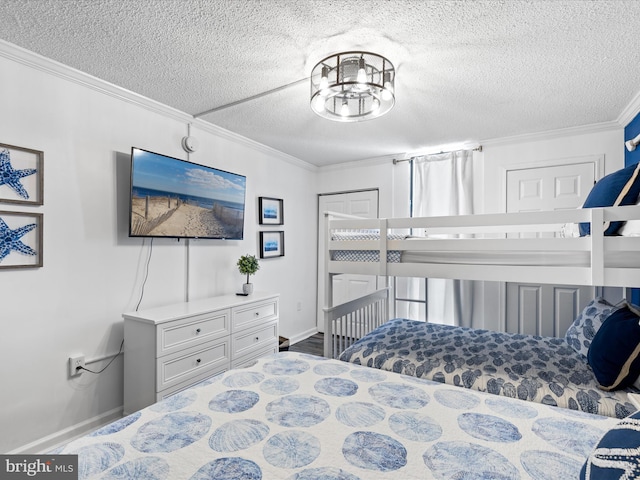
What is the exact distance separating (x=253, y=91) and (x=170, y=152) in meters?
0.93

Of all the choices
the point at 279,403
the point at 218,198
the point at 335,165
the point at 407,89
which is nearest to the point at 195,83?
the point at 218,198

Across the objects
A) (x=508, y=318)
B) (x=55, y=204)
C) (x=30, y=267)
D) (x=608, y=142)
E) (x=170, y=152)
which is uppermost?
(x=608, y=142)

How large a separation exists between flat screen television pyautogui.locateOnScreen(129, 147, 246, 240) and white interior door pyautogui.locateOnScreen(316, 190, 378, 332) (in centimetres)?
161

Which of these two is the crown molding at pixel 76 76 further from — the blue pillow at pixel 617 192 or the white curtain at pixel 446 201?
the blue pillow at pixel 617 192

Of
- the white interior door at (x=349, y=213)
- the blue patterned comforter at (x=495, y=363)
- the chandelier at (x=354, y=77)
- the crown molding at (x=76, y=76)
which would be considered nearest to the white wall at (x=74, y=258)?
the crown molding at (x=76, y=76)

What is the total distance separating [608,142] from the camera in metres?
3.01

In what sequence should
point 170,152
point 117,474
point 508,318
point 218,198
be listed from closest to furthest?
1. point 117,474
2. point 170,152
3. point 218,198
4. point 508,318

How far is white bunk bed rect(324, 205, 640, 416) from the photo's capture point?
1.55m

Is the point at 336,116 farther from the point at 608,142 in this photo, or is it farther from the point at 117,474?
the point at 608,142

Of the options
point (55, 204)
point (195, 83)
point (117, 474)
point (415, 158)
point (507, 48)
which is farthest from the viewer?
point (415, 158)

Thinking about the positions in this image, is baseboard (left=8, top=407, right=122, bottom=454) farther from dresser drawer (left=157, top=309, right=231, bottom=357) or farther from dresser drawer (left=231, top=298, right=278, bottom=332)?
dresser drawer (left=231, top=298, right=278, bottom=332)

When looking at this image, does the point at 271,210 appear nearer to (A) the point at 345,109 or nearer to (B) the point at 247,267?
(B) the point at 247,267

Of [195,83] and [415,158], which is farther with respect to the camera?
[415,158]

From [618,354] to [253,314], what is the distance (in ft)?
8.17
